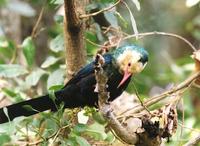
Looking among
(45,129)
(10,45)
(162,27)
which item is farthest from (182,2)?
(45,129)

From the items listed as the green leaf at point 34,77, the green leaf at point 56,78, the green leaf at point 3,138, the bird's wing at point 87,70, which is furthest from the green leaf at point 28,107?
the green leaf at point 34,77

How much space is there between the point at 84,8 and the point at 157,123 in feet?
2.33

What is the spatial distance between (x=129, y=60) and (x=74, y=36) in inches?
11.3

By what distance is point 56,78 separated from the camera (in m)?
3.59

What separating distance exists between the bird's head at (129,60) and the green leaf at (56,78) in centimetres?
64

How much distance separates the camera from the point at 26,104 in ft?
9.96

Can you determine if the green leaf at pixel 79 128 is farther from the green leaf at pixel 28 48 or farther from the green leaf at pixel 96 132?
the green leaf at pixel 28 48

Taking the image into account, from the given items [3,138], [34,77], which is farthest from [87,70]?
[34,77]

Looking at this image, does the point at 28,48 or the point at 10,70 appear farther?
the point at 28,48

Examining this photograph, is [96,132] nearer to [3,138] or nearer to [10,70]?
[3,138]

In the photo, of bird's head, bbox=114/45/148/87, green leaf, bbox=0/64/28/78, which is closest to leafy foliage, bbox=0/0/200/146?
green leaf, bbox=0/64/28/78

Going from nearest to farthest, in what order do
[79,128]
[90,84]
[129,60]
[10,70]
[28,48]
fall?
1. [79,128]
2. [129,60]
3. [90,84]
4. [10,70]
5. [28,48]

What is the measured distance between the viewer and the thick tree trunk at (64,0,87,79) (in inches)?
112

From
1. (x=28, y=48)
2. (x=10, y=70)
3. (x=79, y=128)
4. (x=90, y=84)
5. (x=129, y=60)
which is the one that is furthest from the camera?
(x=28, y=48)
